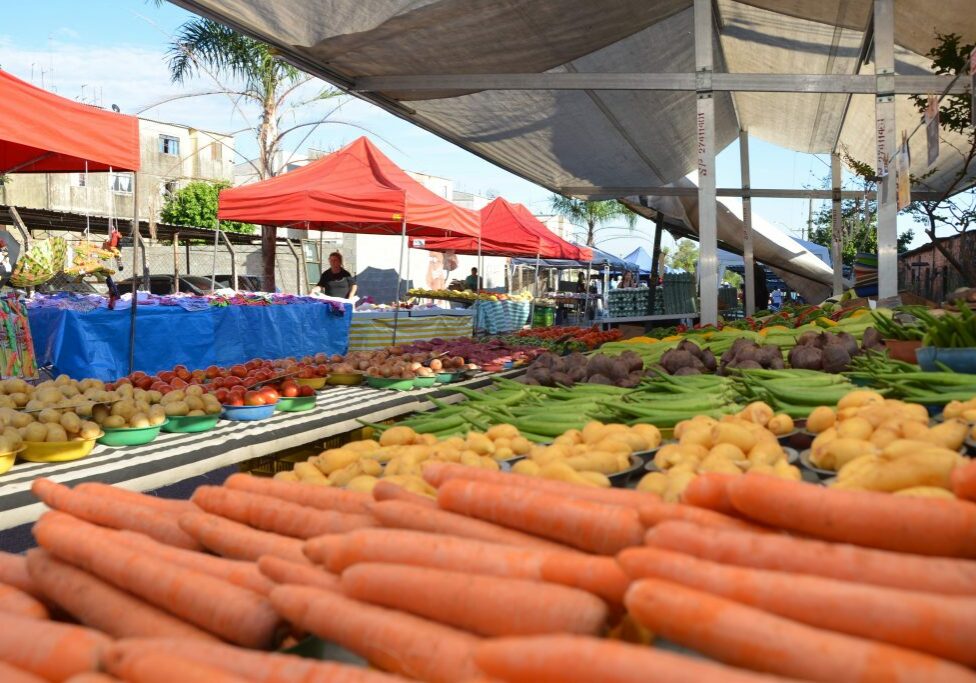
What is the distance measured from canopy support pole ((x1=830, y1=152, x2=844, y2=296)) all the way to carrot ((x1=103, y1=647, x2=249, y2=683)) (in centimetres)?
1335

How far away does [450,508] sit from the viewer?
1.67 meters

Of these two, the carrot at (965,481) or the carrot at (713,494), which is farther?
the carrot at (713,494)

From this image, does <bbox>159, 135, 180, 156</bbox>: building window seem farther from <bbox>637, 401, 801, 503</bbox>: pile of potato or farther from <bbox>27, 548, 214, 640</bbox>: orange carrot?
<bbox>27, 548, 214, 640</bbox>: orange carrot

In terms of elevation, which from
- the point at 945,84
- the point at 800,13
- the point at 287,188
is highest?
the point at 800,13

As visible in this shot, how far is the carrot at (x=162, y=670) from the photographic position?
1117 millimetres

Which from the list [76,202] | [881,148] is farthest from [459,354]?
[76,202]

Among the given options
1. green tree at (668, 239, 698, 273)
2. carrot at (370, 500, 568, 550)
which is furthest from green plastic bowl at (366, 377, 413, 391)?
green tree at (668, 239, 698, 273)

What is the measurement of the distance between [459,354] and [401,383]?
1.23 metres

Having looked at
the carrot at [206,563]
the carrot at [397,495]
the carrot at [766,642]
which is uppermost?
the carrot at [397,495]

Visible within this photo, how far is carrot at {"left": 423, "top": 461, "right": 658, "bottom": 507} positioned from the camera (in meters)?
1.67

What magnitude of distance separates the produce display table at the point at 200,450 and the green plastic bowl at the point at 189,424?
0.07 m

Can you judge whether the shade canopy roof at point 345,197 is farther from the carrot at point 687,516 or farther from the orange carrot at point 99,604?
the carrot at point 687,516

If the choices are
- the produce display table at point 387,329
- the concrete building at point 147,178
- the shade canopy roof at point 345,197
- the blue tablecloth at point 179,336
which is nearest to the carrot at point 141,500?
the blue tablecloth at point 179,336

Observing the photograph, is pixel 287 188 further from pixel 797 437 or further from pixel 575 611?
pixel 575 611
